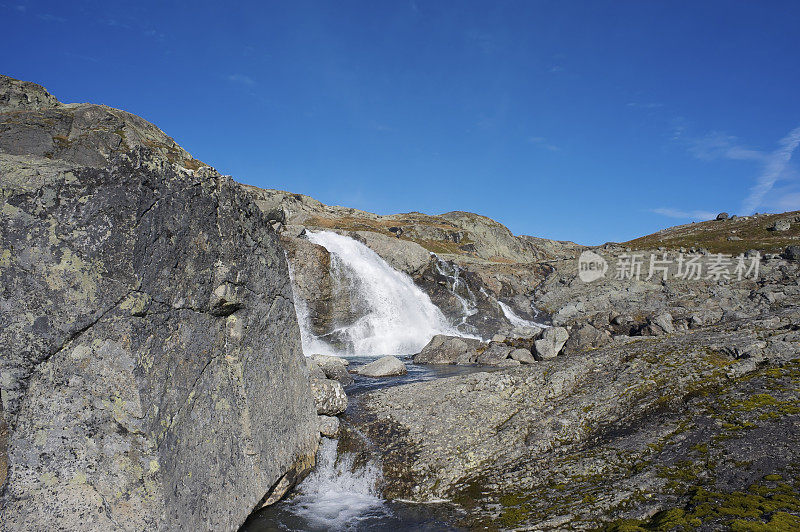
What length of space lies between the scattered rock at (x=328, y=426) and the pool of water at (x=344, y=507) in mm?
285

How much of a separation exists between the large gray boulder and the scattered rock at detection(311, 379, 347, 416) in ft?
58.4

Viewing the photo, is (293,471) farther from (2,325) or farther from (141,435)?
(2,325)

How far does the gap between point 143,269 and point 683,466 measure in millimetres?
10700

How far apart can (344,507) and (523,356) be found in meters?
20.8

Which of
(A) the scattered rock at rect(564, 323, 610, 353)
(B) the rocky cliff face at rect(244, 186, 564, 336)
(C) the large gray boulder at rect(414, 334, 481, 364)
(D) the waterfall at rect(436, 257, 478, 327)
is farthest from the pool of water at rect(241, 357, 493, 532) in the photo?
(D) the waterfall at rect(436, 257, 478, 327)

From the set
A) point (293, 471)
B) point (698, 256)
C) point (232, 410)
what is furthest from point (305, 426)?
point (698, 256)

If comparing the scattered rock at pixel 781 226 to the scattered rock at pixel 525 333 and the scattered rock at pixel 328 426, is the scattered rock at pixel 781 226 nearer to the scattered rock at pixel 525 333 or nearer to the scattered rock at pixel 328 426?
the scattered rock at pixel 525 333

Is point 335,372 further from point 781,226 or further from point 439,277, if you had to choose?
point 781,226

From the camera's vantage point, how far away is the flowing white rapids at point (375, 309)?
133ft

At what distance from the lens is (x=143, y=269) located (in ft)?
22.3

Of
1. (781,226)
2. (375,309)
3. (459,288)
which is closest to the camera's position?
(375,309)

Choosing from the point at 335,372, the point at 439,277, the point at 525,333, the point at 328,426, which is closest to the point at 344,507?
the point at 328,426

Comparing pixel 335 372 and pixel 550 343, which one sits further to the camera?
pixel 550 343

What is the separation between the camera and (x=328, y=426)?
1366 cm
